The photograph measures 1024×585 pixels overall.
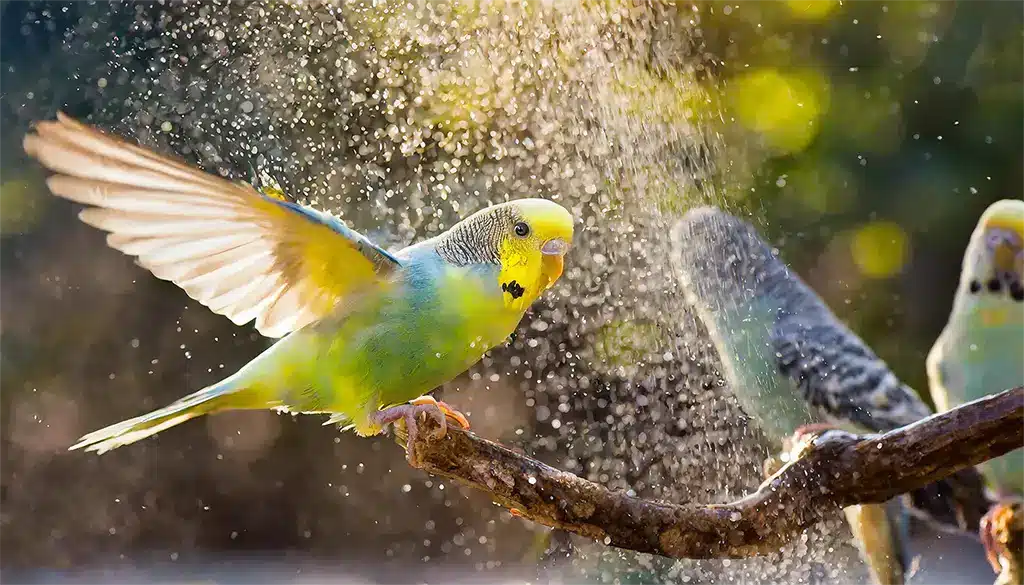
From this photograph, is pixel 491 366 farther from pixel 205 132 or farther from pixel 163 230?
pixel 163 230

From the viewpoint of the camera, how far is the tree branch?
1627 mm

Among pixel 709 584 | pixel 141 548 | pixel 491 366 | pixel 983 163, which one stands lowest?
pixel 709 584

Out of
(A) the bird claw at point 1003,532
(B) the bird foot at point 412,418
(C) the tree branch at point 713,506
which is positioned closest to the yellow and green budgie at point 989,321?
(A) the bird claw at point 1003,532

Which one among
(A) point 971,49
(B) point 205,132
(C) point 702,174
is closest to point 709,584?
(C) point 702,174

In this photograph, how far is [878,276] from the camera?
4395mm

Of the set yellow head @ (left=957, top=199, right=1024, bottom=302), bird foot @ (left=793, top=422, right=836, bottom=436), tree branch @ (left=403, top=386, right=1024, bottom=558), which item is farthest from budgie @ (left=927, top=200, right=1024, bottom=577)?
tree branch @ (left=403, top=386, right=1024, bottom=558)

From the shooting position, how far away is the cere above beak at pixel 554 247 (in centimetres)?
175

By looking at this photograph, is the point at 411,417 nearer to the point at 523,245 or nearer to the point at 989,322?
the point at 523,245

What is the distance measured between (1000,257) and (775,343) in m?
0.68

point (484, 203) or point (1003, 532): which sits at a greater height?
point (484, 203)

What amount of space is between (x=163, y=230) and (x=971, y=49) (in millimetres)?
3612

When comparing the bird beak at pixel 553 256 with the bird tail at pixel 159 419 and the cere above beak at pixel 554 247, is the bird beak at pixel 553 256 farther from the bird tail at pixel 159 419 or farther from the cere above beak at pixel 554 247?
the bird tail at pixel 159 419

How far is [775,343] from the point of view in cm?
309

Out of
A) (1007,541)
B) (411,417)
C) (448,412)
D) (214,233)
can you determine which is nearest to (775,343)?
(1007,541)
